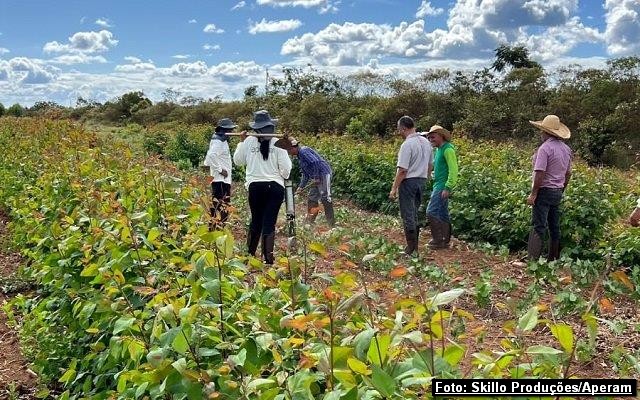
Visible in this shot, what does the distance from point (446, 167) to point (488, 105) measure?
17.6 m

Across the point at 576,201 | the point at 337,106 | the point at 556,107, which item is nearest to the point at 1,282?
the point at 576,201

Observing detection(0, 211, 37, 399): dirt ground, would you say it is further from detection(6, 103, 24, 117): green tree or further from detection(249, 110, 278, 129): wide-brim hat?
detection(6, 103, 24, 117): green tree

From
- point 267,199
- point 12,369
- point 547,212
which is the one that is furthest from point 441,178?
point 12,369

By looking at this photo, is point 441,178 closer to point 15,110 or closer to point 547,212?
point 547,212

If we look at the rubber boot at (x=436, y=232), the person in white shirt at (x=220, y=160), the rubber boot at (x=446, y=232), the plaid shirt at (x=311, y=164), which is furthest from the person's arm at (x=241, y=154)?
the rubber boot at (x=446, y=232)

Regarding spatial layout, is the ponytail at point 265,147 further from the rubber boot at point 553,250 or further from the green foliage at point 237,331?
the rubber boot at point 553,250

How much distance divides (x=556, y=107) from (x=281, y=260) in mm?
22110

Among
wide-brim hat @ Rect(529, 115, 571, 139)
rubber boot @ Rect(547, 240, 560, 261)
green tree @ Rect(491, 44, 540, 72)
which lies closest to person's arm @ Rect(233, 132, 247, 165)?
wide-brim hat @ Rect(529, 115, 571, 139)

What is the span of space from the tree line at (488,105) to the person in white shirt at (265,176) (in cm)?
1356

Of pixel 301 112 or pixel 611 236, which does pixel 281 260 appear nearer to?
pixel 611 236

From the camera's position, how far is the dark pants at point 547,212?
6.36m

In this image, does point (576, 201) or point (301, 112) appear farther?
point (301, 112)

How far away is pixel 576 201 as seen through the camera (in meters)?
7.25

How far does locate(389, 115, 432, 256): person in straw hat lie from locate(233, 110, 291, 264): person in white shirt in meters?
1.39
